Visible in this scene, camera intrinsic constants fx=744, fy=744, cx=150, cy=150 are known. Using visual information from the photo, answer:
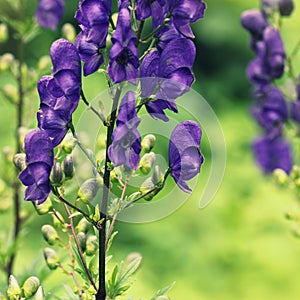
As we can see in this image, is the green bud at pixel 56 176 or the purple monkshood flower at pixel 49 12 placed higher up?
the purple monkshood flower at pixel 49 12

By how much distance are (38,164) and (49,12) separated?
36.0 inches

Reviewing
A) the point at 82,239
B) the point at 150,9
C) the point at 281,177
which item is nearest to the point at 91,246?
the point at 82,239

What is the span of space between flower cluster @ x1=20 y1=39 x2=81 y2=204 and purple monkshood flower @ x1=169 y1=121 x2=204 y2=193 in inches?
6.2

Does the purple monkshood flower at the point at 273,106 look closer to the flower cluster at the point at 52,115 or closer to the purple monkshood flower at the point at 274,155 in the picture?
the purple monkshood flower at the point at 274,155

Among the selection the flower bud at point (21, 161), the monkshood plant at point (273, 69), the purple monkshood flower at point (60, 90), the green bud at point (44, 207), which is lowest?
the monkshood plant at point (273, 69)

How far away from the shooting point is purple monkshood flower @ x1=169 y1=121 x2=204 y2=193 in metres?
1.07

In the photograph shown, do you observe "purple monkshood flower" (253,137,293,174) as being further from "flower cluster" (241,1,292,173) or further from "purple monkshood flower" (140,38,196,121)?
"purple monkshood flower" (140,38,196,121)

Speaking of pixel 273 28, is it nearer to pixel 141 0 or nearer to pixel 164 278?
pixel 141 0

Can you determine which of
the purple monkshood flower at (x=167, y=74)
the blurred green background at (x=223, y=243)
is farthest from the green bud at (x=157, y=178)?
the blurred green background at (x=223, y=243)

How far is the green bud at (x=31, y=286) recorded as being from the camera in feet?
3.68

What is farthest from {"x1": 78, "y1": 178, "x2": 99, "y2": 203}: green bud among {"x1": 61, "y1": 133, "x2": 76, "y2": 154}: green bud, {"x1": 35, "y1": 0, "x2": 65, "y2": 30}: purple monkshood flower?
{"x1": 35, "y1": 0, "x2": 65, "y2": 30}: purple monkshood flower

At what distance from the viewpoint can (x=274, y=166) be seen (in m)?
2.68

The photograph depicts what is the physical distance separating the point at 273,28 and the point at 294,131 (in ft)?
0.93

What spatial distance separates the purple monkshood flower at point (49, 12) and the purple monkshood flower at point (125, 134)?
0.92 metres
